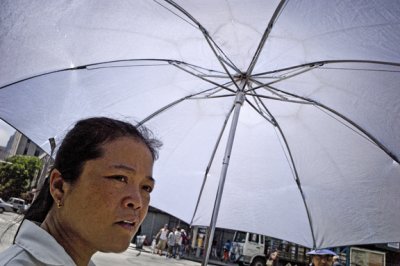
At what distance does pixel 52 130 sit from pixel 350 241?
153 inches

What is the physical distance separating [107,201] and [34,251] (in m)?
0.27

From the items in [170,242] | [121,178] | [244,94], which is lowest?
[170,242]

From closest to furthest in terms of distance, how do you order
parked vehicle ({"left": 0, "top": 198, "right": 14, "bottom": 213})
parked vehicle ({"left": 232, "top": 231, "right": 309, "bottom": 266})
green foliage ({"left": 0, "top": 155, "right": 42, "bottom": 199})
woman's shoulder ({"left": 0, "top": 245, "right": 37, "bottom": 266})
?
1. woman's shoulder ({"left": 0, "top": 245, "right": 37, "bottom": 266})
2. parked vehicle ({"left": 232, "top": 231, "right": 309, "bottom": 266})
3. parked vehicle ({"left": 0, "top": 198, "right": 14, "bottom": 213})
4. green foliage ({"left": 0, "top": 155, "right": 42, "bottom": 199})

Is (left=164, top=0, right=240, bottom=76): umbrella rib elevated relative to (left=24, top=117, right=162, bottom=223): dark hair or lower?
elevated

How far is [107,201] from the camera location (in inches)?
43.9

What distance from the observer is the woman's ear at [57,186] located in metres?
1.16

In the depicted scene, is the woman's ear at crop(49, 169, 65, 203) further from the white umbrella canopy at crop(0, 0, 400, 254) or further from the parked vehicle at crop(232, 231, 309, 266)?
the parked vehicle at crop(232, 231, 309, 266)

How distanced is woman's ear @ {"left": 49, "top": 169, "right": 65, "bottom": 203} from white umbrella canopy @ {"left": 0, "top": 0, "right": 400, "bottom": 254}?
1.87 m

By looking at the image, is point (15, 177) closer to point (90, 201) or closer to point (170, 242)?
point (170, 242)

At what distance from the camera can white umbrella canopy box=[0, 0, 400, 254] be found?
2.92 meters

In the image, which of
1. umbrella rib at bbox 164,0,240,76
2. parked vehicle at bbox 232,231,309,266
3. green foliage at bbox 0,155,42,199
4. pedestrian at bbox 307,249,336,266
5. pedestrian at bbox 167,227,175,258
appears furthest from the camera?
green foliage at bbox 0,155,42,199

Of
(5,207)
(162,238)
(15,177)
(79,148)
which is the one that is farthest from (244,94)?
(15,177)

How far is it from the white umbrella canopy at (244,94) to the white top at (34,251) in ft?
6.99

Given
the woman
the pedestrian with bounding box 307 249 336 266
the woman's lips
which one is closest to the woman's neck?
the woman
